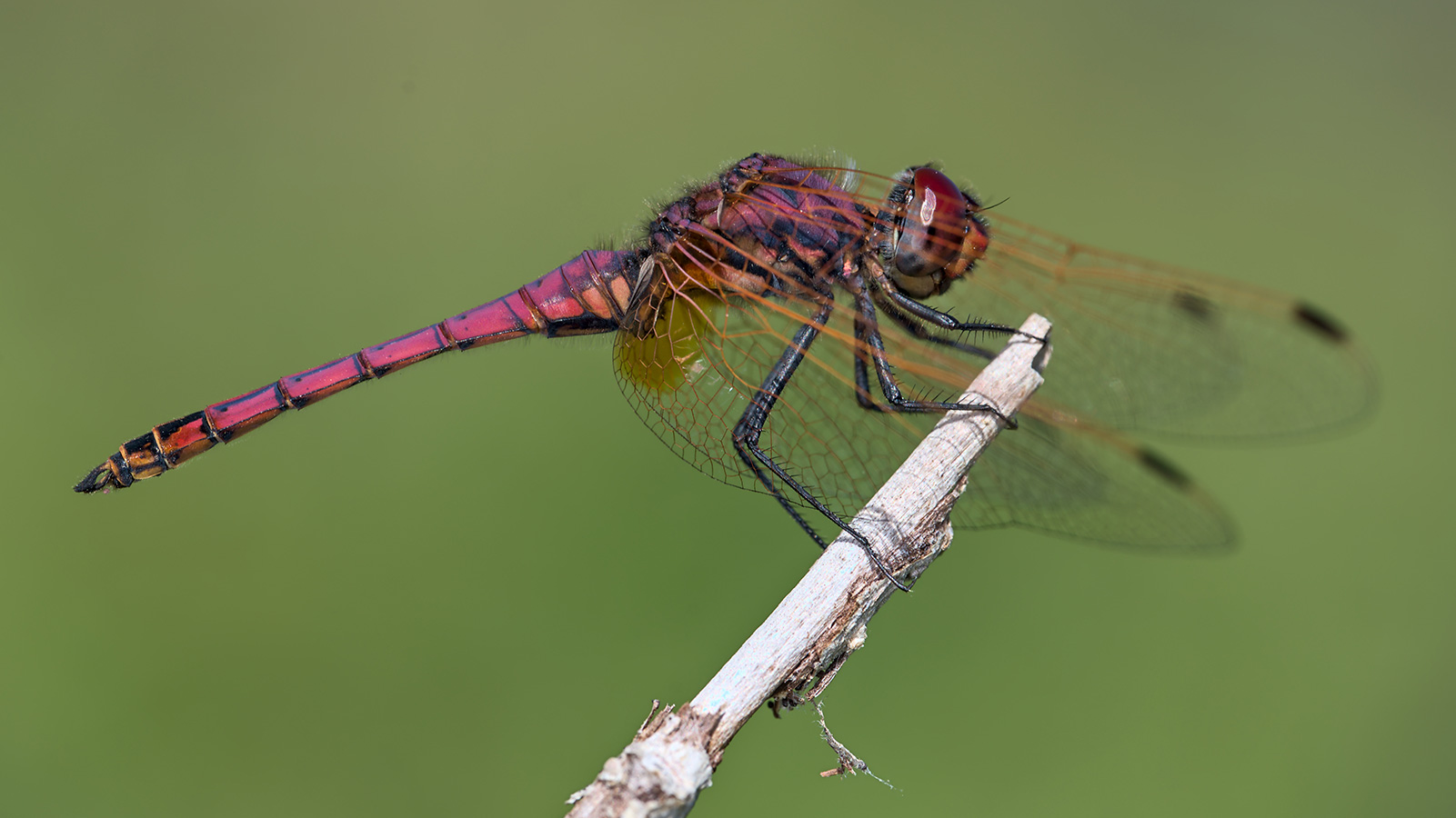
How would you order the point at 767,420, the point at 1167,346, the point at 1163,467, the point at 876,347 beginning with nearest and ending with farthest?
the point at 1163,467, the point at 876,347, the point at 767,420, the point at 1167,346

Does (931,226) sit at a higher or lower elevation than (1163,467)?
higher

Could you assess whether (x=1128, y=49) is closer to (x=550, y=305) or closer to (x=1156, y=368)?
(x=1156, y=368)

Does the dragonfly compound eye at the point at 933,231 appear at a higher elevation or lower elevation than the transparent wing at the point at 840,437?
higher

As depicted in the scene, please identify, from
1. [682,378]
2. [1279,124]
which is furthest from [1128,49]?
[682,378]

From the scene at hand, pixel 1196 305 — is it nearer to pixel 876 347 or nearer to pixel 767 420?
pixel 876 347

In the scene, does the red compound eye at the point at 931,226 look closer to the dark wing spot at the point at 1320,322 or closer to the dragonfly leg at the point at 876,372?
the dragonfly leg at the point at 876,372

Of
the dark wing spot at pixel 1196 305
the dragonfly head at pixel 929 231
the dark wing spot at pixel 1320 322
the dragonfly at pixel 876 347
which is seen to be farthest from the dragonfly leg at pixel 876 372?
the dark wing spot at pixel 1320 322

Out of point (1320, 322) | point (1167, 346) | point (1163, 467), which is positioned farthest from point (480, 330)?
point (1320, 322)

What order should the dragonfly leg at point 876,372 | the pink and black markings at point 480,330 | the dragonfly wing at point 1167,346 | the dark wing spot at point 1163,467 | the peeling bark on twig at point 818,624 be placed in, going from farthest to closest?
the pink and black markings at point 480,330
the dragonfly wing at point 1167,346
the dragonfly leg at point 876,372
the dark wing spot at point 1163,467
the peeling bark on twig at point 818,624
